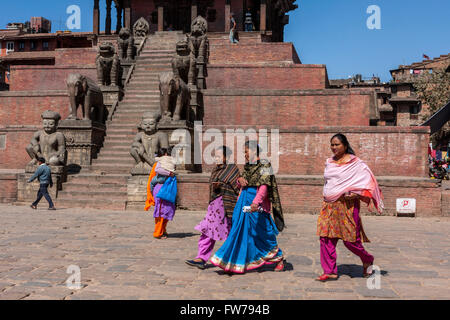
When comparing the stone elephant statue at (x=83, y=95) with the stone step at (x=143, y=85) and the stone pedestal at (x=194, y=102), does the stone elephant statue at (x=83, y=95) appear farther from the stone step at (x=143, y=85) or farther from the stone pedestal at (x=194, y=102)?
the stone pedestal at (x=194, y=102)

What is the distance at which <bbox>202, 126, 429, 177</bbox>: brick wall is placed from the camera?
44.6ft

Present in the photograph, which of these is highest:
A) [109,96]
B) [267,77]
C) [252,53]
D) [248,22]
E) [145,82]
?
[248,22]

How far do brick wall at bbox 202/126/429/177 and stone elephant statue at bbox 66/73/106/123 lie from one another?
14.0 ft

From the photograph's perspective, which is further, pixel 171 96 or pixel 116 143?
pixel 116 143

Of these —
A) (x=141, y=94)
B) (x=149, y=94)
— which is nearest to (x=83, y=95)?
(x=141, y=94)

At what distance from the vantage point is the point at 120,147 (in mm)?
14422

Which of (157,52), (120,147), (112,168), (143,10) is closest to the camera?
(112,168)

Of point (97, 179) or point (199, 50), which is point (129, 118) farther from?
point (199, 50)

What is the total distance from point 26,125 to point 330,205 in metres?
14.7

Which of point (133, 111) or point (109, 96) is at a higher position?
point (109, 96)

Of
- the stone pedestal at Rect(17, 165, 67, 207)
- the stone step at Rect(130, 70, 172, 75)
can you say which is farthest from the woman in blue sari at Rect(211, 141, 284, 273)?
the stone step at Rect(130, 70, 172, 75)

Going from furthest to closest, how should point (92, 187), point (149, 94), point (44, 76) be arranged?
point (44, 76) → point (149, 94) → point (92, 187)

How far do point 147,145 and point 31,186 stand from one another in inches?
132
